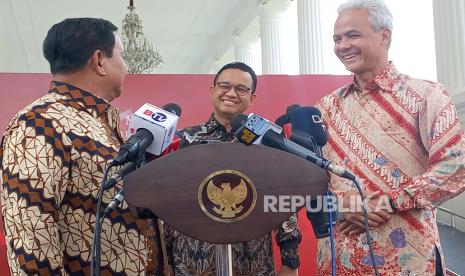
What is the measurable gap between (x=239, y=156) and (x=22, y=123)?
21.1 inches

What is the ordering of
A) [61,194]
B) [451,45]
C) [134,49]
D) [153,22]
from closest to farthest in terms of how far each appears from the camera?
1. [61,194]
2. [451,45]
3. [134,49]
4. [153,22]

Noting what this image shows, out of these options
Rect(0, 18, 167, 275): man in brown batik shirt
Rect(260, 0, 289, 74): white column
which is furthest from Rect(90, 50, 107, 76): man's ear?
Rect(260, 0, 289, 74): white column

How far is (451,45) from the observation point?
11.8 feet

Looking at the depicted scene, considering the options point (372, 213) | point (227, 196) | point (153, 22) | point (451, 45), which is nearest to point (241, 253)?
point (372, 213)

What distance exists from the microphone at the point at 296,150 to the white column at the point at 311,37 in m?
5.53

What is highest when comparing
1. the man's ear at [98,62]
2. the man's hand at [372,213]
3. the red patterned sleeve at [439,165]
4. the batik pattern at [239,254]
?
the man's ear at [98,62]

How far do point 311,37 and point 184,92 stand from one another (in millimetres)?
3415

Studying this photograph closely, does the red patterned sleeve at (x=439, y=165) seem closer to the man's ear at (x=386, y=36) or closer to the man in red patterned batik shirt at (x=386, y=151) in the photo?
the man in red patterned batik shirt at (x=386, y=151)

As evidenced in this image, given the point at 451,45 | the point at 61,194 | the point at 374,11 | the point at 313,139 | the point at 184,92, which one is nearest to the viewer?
the point at 313,139

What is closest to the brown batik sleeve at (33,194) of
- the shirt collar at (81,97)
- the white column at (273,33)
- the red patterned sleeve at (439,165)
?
the shirt collar at (81,97)

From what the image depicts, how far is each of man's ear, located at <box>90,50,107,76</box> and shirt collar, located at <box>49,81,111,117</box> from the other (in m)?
0.06

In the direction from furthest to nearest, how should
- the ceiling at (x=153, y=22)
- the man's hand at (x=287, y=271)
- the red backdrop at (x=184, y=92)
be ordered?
1. the ceiling at (x=153, y=22)
2. the red backdrop at (x=184, y=92)
3. the man's hand at (x=287, y=271)

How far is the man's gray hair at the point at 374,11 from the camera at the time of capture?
144 cm

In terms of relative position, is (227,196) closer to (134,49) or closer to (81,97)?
(81,97)
